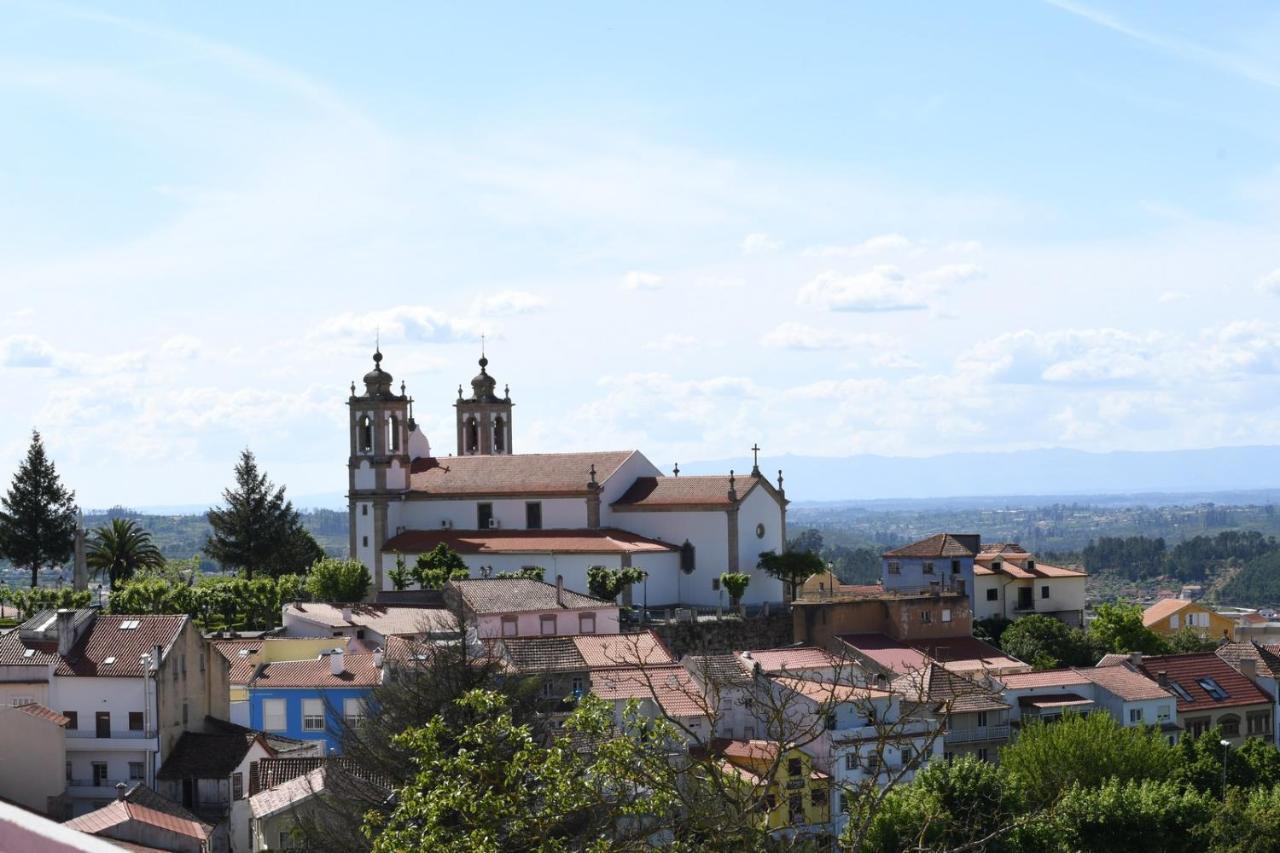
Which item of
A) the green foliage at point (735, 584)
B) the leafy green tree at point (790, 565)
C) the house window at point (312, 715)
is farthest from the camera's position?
the leafy green tree at point (790, 565)

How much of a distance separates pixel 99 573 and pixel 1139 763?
50187mm

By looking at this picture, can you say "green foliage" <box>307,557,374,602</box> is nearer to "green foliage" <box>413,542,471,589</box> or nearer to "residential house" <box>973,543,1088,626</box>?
"green foliage" <box>413,542,471,589</box>

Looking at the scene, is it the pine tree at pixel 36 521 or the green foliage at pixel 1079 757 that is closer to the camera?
the green foliage at pixel 1079 757

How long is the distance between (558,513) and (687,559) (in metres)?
6.29

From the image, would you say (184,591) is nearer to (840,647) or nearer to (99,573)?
(99,573)

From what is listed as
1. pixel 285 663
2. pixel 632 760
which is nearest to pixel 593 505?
pixel 285 663

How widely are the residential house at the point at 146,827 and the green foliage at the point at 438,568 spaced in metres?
29.1

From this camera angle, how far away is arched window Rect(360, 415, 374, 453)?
80.9m

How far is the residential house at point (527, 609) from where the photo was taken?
60875 millimetres

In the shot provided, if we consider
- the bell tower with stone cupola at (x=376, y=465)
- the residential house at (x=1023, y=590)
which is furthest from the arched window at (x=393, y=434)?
the residential house at (x=1023, y=590)

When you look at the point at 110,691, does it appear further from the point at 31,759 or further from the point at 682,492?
the point at 682,492

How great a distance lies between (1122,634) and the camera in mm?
74812

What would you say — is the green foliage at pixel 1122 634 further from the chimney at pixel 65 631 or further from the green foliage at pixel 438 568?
the chimney at pixel 65 631

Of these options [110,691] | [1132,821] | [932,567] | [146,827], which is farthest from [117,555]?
[1132,821]
